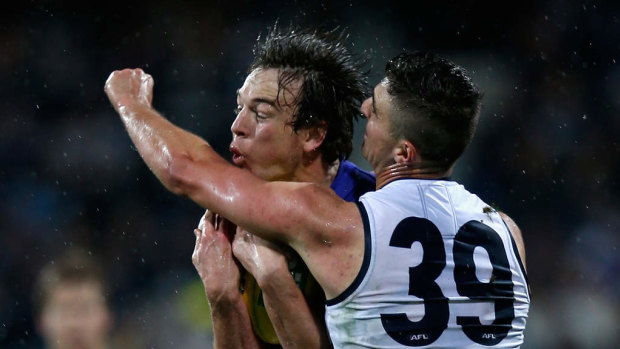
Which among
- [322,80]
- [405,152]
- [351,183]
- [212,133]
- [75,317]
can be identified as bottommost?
[75,317]

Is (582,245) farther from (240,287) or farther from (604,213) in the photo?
(240,287)

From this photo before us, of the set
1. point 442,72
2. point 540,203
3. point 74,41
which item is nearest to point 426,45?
point 540,203

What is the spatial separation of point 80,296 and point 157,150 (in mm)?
3825

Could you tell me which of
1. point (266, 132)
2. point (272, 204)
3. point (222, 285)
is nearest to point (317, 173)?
point (266, 132)

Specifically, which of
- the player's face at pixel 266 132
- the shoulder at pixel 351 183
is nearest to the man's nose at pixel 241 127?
the player's face at pixel 266 132

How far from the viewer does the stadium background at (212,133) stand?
20.7 feet

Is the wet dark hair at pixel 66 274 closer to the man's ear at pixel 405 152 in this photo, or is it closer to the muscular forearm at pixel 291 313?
the muscular forearm at pixel 291 313

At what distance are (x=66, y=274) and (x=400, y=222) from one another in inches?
178


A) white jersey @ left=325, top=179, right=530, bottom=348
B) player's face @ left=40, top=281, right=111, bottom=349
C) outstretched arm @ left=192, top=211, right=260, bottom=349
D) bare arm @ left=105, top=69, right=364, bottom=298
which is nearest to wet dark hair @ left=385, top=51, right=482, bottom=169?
white jersey @ left=325, top=179, right=530, bottom=348

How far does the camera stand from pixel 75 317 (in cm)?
632

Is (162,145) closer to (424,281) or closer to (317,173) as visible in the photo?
(317,173)

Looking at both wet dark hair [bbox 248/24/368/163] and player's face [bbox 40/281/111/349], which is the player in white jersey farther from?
player's face [bbox 40/281/111/349]

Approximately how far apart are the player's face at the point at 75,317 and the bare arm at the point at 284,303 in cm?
352

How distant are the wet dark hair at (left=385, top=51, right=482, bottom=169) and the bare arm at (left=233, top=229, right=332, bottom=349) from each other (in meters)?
0.65
